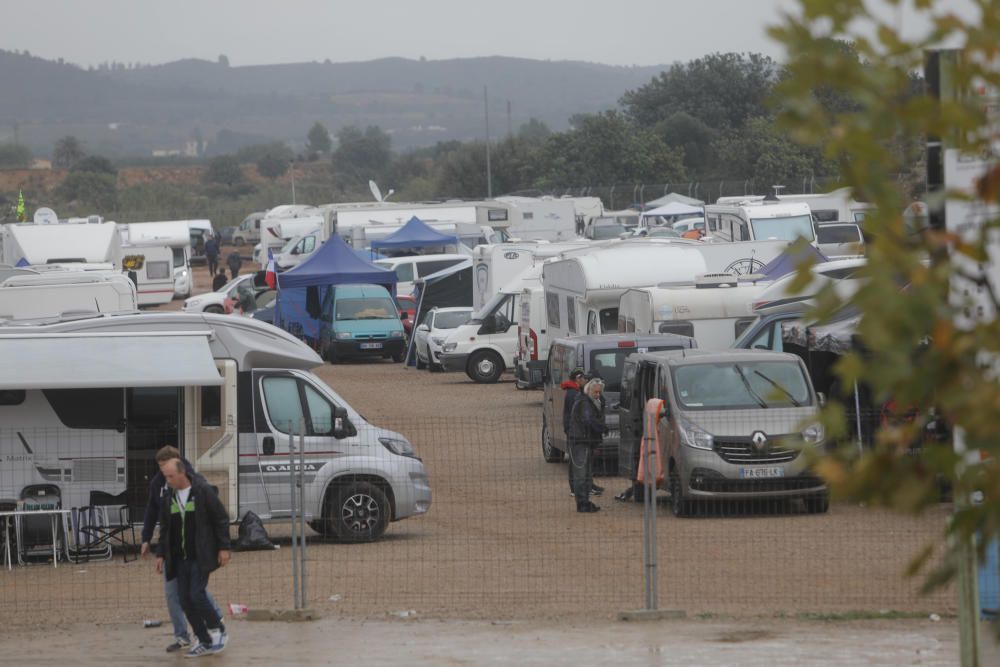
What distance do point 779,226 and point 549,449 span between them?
19663 mm

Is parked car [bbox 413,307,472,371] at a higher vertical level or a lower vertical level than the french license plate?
higher

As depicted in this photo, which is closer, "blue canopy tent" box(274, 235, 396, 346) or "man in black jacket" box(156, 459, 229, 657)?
"man in black jacket" box(156, 459, 229, 657)

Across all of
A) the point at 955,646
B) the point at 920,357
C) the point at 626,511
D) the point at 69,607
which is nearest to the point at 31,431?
the point at 69,607

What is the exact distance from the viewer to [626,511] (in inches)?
Result: 598

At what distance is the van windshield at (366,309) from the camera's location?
3544 cm

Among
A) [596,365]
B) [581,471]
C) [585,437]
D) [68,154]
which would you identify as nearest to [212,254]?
[596,365]

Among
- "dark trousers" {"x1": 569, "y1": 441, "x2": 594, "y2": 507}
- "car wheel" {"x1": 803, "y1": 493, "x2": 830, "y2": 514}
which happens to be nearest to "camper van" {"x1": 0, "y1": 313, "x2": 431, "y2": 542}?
"dark trousers" {"x1": 569, "y1": 441, "x2": 594, "y2": 507}

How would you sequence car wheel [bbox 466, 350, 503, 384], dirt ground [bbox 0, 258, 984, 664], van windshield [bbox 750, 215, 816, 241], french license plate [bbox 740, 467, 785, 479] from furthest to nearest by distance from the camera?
1. van windshield [bbox 750, 215, 816, 241]
2. car wheel [bbox 466, 350, 503, 384]
3. french license plate [bbox 740, 467, 785, 479]
4. dirt ground [bbox 0, 258, 984, 664]

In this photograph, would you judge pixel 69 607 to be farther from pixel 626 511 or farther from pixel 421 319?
pixel 421 319

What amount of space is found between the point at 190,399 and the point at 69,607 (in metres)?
2.72

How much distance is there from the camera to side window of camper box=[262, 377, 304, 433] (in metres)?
13.9

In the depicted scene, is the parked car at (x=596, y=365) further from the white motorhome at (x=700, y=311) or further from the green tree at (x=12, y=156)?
the green tree at (x=12, y=156)

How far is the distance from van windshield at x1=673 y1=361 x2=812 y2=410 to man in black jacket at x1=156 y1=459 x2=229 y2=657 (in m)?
6.69

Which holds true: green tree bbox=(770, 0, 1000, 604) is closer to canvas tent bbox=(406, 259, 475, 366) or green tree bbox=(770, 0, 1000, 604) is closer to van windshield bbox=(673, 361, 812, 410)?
van windshield bbox=(673, 361, 812, 410)
